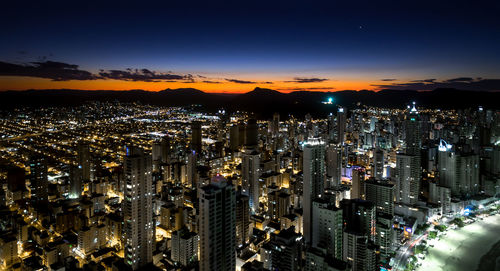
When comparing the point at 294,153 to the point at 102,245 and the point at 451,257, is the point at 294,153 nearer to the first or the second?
the point at 451,257

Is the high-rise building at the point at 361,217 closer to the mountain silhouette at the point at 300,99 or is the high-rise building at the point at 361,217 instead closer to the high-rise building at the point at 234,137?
the high-rise building at the point at 234,137

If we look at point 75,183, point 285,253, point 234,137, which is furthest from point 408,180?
point 75,183

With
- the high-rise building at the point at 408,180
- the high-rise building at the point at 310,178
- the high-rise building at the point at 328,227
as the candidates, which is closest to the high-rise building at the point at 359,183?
the high-rise building at the point at 310,178

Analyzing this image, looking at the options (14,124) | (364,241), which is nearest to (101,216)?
(364,241)

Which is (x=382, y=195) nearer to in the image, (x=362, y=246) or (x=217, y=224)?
(x=362, y=246)

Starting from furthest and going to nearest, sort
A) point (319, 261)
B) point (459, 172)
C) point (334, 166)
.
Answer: point (334, 166)
point (459, 172)
point (319, 261)

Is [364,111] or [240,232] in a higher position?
[364,111]

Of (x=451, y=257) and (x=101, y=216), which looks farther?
(x=101, y=216)
